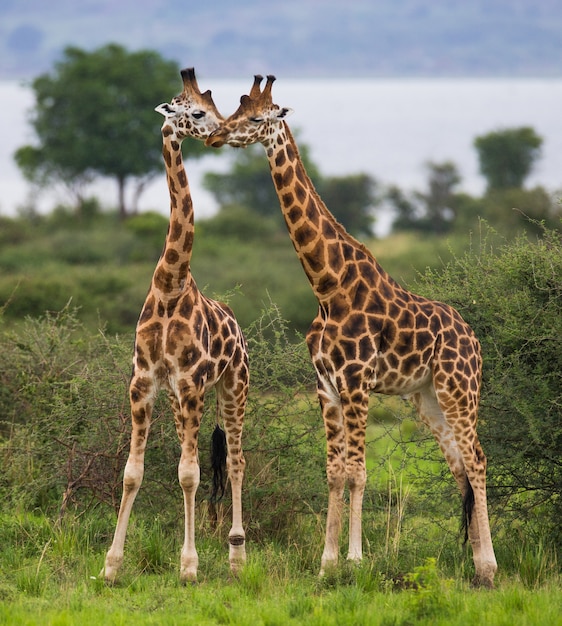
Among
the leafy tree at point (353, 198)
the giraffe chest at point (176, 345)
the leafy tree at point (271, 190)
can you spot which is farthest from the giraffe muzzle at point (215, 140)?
the leafy tree at point (353, 198)

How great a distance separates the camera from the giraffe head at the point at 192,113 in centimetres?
761

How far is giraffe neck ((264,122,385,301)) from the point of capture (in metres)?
7.88

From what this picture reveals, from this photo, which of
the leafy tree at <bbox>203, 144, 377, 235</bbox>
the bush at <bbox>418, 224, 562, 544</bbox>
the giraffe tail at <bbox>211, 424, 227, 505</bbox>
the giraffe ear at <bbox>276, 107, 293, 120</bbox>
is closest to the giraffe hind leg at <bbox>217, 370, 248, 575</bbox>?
the giraffe tail at <bbox>211, 424, 227, 505</bbox>

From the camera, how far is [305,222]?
7.90 metres

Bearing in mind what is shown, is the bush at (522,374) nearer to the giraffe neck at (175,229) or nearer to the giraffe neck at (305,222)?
the giraffe neck at (305,222)

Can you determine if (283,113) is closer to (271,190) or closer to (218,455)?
(218,455)

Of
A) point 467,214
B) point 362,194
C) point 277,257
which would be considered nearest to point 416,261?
point 277,257

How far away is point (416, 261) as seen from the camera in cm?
4022

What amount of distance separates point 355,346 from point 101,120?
160 ft

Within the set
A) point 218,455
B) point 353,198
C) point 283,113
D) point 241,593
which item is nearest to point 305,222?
point 283,113

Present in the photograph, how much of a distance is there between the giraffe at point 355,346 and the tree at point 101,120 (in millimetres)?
45272

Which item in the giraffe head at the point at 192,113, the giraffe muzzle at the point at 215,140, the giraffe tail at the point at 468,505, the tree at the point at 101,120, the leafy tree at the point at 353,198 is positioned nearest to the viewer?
the giraffe muzzle at the point at 215,140

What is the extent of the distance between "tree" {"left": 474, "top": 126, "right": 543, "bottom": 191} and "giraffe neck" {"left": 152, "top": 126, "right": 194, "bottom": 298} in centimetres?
6055

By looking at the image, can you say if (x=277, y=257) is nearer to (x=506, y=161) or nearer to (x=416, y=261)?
(x=416, y=261)
